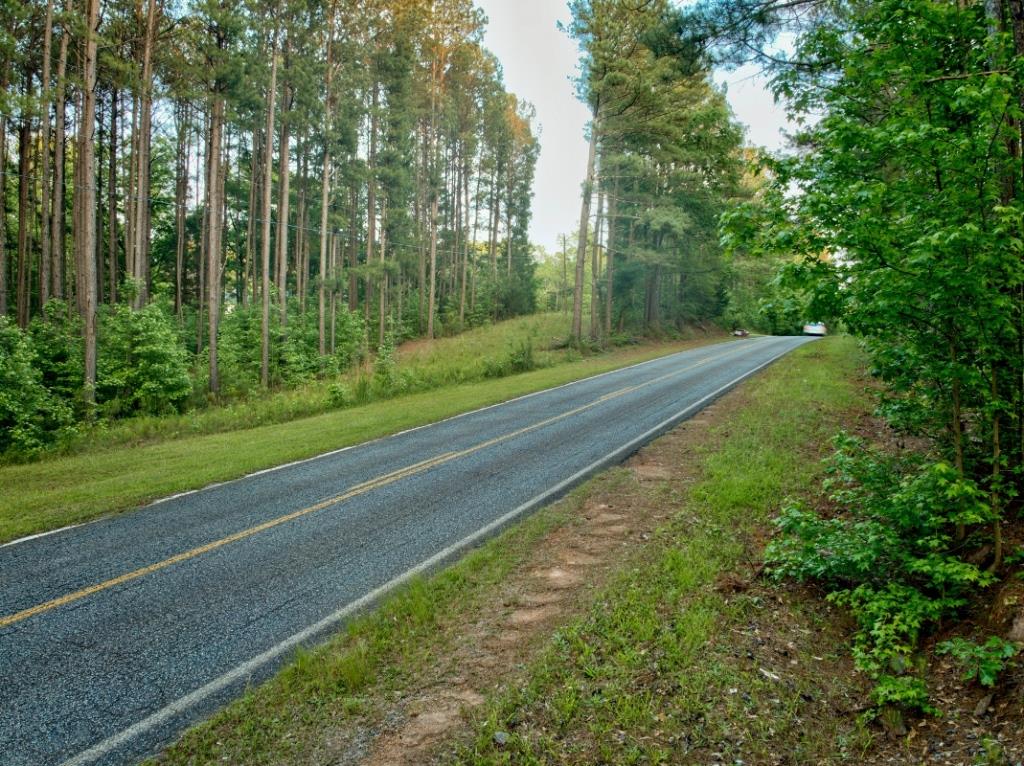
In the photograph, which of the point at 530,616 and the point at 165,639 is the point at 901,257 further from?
the point at 165,639

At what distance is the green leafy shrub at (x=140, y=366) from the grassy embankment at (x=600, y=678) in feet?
45.4

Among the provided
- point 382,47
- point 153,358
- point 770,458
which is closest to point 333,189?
point 382,47

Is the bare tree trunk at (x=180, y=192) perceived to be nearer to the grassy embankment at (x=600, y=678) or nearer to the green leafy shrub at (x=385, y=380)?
the green leafy shrub at (x=385, y=380)

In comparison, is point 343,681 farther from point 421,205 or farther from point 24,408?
point 421,205

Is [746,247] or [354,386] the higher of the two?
[746,247]

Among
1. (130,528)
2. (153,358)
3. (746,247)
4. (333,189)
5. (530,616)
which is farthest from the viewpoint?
(333,189)

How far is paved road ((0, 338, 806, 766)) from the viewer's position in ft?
11.3

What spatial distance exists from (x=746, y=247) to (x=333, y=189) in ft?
95.8

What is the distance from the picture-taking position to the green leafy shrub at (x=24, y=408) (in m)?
10.9

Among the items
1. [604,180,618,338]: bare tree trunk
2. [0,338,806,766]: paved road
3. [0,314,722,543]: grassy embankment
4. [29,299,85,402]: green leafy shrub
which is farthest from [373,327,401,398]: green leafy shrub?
[604,180,618,338]: bare tree trunk

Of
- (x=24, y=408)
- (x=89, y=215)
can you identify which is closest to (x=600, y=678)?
(x=24, y=408)

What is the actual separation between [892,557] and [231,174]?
127 ft

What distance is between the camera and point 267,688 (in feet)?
11.8

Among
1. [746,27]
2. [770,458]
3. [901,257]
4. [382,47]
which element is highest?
[382,47]
